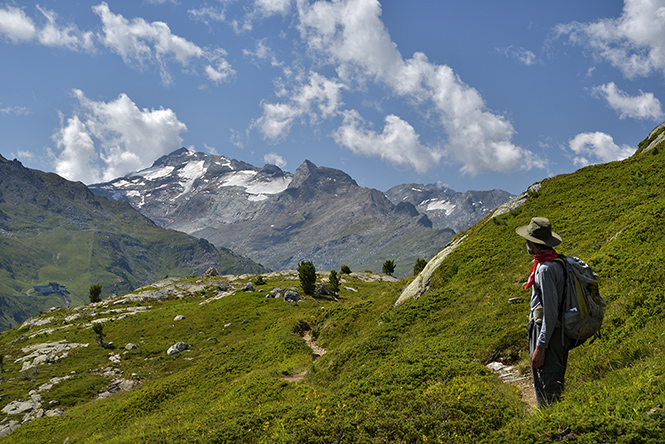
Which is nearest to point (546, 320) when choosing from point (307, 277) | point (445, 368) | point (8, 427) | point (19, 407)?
point (445, 368)

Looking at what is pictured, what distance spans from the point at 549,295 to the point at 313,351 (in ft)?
83.0

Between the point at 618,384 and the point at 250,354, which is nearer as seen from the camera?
the point at 618,384

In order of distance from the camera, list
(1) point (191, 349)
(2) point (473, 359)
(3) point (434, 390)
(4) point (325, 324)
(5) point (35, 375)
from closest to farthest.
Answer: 1. (3) point (434, 390)
2. (2) point (473, 359)
3. (4) point (325, 324)
4. (5) point (35, 375)
5. (1) point (191, 349)

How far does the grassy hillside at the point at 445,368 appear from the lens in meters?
8.48

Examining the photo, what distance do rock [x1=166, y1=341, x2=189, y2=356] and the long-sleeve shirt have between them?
46.2 m

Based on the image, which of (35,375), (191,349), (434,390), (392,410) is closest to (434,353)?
(434,390)

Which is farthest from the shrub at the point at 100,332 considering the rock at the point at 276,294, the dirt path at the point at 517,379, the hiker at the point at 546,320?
the hiker at the point at 546,320

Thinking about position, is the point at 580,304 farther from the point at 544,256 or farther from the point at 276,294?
the point at 276,294

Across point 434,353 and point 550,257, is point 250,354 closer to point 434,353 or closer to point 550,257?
point 434,353

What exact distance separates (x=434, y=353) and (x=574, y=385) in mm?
6584

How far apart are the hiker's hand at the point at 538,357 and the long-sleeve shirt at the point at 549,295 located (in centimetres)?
14

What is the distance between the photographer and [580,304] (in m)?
7.91

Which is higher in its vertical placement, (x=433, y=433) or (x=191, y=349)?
(x=433, y=433)

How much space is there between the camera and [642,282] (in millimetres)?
12391
